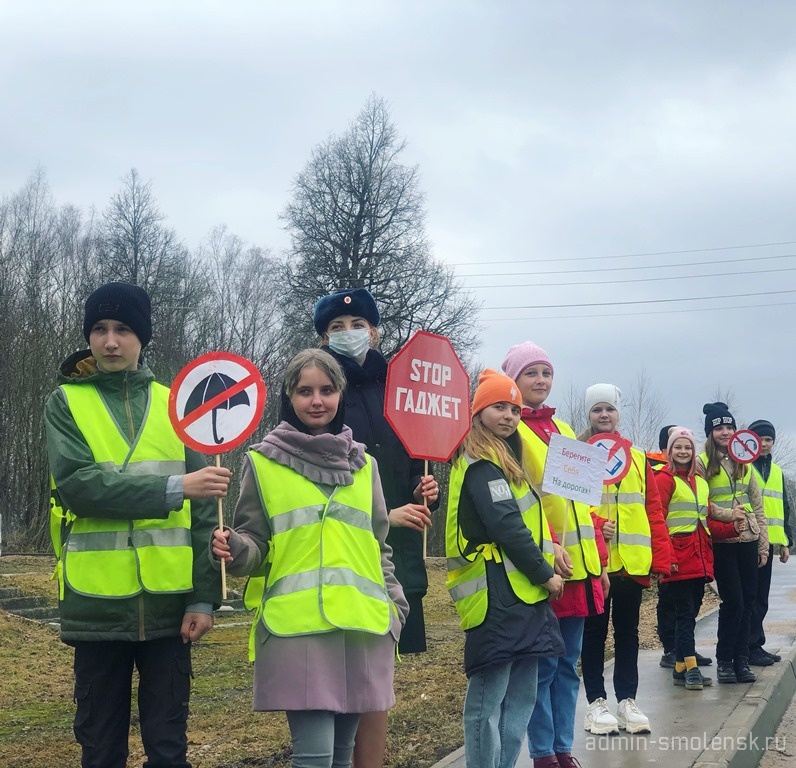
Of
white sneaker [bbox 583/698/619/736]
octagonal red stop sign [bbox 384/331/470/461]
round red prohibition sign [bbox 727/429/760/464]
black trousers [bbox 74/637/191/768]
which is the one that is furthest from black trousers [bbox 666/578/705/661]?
black trousers [bbox 74/637/191/768]

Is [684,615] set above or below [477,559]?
below

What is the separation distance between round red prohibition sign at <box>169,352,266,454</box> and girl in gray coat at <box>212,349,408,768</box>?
0.12 meters

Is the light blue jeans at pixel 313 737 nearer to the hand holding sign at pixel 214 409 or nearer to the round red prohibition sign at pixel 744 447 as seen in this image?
the hand holding sign at pixel 214 409

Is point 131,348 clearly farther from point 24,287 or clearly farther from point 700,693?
point 24,287

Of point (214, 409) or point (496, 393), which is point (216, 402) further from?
point (496, 393)

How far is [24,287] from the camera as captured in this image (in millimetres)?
35125

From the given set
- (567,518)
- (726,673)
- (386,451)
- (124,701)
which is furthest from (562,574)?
(726,673)

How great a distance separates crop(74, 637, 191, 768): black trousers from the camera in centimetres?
373

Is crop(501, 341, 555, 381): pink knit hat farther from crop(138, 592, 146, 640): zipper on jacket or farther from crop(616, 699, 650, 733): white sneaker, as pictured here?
crop(138, 592, 146, 640): zipper on jacket

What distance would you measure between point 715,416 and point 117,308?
6.37m

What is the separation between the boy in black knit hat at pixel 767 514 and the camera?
9477 mm

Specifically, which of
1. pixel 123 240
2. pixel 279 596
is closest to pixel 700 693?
pixel 279 596

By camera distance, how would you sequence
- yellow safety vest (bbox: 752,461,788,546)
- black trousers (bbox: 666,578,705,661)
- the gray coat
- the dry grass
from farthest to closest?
yellow safety vest (bbox: 752,461,788,546), black trousers (bbox: 666,578,705,661), the dry grass, the gray coat

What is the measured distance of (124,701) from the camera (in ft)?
12.6
